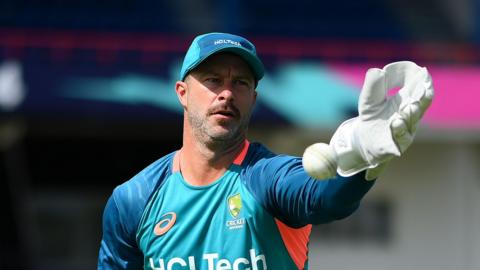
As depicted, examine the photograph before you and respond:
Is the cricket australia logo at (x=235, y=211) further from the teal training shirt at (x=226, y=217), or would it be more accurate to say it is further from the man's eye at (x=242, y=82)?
the man's eye at (x=242, y=82)

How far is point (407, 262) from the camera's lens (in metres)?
11.8

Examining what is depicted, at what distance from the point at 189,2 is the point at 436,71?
513 cm

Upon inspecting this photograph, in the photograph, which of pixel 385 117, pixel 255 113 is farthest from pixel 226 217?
pixel 255 113

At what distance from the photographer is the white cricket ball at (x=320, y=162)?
2.87m

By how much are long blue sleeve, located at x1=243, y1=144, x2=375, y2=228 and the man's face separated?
15 cm

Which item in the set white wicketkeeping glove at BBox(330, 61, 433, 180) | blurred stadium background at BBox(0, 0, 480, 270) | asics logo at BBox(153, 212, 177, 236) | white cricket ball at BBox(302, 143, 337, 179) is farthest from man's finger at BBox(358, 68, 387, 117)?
blurred stadium background at BBox(0, 0, 480, 270)

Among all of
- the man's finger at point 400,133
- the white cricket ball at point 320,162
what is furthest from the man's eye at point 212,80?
the man's finger at point 400,133

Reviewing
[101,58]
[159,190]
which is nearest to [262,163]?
[159,190]

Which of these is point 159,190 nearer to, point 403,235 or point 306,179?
point 306,179

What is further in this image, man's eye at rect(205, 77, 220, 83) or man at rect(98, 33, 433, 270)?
man's eye at rect(205, 77, 220, 83)

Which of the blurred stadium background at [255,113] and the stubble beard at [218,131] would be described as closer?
the stubble beard at [218,131]

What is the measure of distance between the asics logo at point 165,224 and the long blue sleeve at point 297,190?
0.29 metres

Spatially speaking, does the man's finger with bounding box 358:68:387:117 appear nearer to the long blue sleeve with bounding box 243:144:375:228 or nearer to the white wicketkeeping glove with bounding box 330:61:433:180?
the white wicketkeeping glove with bounding box 330:61:433:180

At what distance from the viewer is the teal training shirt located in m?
3.33
